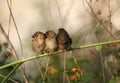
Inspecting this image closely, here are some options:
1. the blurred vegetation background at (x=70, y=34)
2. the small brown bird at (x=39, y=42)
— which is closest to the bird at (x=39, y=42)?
the small brown bird at (x=39, y=42)

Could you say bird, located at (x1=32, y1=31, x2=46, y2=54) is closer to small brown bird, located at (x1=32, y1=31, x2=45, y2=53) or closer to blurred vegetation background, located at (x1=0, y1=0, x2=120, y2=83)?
small brown bird, located at (x1=32, y1=31, x2=45, y2=53)

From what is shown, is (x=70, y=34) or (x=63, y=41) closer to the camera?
(x=63, y=41)

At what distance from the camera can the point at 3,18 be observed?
362 cm

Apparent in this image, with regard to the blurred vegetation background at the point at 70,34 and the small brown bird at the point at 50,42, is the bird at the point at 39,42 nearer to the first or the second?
the small brown bird at the point at 50,42

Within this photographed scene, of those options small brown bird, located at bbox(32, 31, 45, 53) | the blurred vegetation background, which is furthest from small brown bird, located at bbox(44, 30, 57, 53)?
the blurred vegetation background

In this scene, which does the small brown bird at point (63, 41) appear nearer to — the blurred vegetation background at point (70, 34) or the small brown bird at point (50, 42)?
the small brown bird at point (50, 42)

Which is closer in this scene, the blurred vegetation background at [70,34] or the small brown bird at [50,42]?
the small brown bird at [50,42]

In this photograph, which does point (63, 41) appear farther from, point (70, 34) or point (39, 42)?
point (70, 34)

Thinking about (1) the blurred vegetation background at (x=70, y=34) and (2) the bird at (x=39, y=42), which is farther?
(1) the blurred vegetation background at (x=70, y=34)

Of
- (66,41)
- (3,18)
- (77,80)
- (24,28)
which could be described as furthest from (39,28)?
(66,41)

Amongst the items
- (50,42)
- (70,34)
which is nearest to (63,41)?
(50,42)

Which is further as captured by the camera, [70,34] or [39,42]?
[70,34]

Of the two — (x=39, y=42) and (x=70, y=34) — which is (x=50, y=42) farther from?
(x=70, y=34)

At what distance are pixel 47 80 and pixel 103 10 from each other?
0.65 metres
